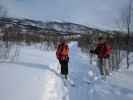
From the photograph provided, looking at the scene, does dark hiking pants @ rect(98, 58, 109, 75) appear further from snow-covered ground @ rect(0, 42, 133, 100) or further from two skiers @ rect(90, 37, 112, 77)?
snow-covered ground @ rect(0, 42, 133, 100)

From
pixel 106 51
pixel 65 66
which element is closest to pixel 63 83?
pixel 65 66

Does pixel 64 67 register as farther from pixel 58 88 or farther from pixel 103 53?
pixel 58 88

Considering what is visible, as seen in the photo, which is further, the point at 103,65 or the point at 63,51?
the point at 103,65

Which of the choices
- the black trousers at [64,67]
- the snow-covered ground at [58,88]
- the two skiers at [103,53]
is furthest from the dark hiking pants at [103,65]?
the black trousers at [64,67]

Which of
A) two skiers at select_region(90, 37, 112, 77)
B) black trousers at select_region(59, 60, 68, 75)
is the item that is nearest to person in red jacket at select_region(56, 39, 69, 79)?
black trousers at select_region(59, 60, 68, 75)

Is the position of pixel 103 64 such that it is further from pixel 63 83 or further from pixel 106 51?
pixel 63 83

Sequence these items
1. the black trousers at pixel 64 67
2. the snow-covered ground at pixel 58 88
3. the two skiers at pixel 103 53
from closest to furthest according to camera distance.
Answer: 1. the snow-covered ground at pixel 58 88
2. the black trousers at pixel 64 67
3. the two skiers at pixel 103 53

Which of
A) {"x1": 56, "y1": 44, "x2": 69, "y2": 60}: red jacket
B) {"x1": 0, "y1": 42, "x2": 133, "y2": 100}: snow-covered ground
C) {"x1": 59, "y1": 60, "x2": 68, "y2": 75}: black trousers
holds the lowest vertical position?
{"x1": 0, "y1": 42, "x2": 133, "y2": 100}: snow-covered ground

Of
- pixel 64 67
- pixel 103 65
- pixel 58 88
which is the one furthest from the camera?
pixel 103 65

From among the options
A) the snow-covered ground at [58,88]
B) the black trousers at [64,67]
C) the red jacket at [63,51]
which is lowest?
the snow-covered ground at [58,88]

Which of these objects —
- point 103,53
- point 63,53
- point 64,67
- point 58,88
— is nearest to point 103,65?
point 103,53

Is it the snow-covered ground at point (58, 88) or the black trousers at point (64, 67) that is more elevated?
the black trousers at point (64, 67)

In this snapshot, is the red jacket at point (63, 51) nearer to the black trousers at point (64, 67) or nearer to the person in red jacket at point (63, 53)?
the person in red jacket at point (63, 53)

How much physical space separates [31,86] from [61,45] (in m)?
3.32
